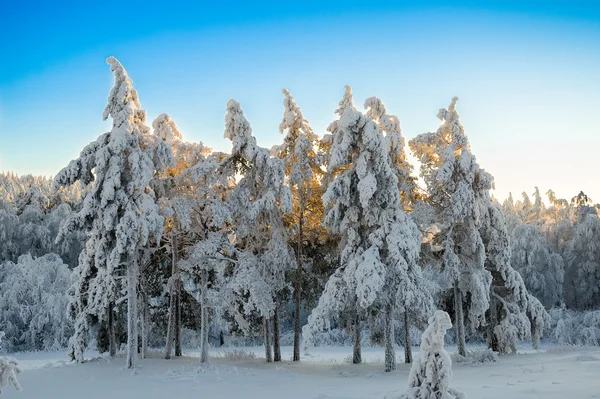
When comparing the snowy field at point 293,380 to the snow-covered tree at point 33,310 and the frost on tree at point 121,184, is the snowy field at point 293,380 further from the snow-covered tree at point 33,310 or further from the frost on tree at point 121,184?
the snow-covered tree at point 33,310

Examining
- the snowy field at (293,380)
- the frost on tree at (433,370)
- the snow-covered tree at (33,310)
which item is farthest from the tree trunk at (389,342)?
the snow-covered tree at (33,310)

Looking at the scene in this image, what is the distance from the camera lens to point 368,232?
19.8 m

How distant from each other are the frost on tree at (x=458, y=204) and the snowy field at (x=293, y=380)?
2.85m

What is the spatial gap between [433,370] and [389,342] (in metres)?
11.4

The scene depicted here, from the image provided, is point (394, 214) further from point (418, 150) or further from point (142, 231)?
point (142, 231)

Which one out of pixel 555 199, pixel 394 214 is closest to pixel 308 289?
pixel 394 214

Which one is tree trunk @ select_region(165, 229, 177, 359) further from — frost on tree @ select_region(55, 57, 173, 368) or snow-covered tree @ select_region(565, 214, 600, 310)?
snow-covered tree @ select_region(565, 214, 600, 310)

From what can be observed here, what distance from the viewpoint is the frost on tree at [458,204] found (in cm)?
2102

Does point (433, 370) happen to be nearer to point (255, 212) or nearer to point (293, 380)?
point (293, 380)

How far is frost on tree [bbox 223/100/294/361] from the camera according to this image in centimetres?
1967

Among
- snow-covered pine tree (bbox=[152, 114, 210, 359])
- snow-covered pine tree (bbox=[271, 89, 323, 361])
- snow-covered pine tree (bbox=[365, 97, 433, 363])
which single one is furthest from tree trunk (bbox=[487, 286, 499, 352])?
snow-covered pine tree (bbox=[152, 114, 210, 359])

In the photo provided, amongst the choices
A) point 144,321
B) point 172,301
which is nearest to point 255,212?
point 172,301

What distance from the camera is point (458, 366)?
61.1 feet

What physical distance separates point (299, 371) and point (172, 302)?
651 cm
